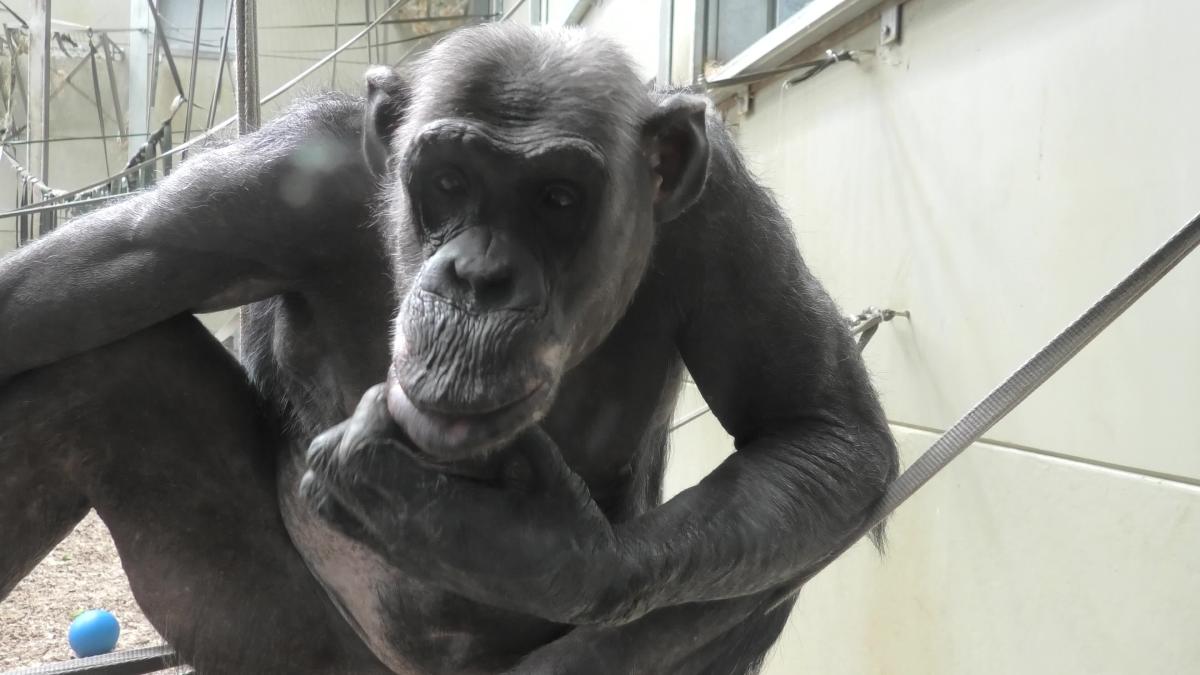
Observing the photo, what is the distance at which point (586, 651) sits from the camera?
46.4 inches

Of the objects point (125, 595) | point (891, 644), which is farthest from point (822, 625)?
point (125, 595)

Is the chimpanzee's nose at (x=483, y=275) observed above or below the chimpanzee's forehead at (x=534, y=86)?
below

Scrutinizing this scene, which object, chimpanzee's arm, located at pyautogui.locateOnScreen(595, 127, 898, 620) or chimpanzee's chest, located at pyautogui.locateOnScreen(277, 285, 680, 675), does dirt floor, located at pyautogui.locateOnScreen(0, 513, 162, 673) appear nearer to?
chimpanzee's chest, located at pyautogui.locateOnScreen(277, 285, 680, 675)

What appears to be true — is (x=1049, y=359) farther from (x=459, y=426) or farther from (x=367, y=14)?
(x=367, y=14)

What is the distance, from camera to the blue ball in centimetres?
306

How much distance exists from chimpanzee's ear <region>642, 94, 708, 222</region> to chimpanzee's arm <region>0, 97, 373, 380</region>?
0.43 meters

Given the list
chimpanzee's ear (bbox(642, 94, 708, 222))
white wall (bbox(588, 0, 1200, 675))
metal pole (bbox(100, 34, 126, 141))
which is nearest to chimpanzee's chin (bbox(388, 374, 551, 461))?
chimpanzee's ear (bbox(642, 94, 708, 222))

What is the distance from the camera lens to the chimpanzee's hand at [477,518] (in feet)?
3.00

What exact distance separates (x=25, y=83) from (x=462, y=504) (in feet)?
28.4

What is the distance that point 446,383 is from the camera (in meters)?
0.84

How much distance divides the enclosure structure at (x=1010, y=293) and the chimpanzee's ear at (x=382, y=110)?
349 mm

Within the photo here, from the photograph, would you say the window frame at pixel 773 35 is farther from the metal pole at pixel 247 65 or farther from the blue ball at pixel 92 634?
the blue ball at pixel 92 634

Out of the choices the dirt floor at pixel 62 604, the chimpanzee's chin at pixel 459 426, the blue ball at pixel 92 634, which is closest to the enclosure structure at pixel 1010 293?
the chimpanzee's chin at pixel 459 426

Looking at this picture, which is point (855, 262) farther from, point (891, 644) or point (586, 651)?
point (586, 651)
